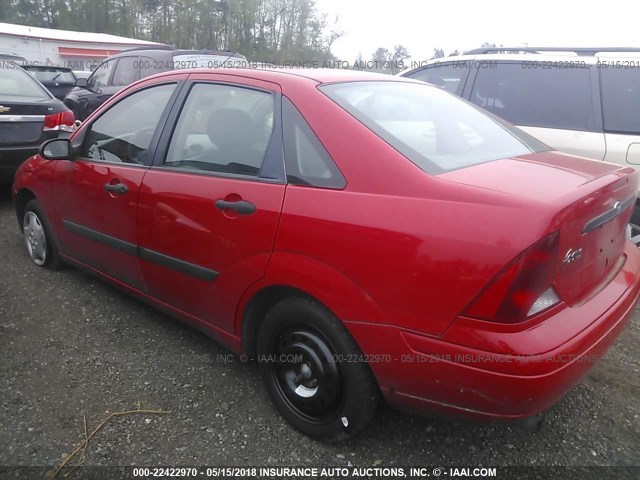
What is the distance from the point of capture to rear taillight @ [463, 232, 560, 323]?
4.95 feet

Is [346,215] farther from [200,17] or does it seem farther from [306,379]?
[200,17]

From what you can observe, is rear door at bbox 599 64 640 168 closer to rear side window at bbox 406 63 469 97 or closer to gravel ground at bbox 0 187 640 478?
rear side window at bbox 406 63 469 97

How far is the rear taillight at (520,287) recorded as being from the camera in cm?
151

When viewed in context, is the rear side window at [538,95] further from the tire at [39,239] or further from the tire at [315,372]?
the tire at [39,239]

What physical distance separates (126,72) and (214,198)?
801 centimetres

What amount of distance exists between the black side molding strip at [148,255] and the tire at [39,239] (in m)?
0.49

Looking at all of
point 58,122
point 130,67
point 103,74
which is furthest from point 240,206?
point 103,74

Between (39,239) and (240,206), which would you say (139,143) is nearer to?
(240,206)

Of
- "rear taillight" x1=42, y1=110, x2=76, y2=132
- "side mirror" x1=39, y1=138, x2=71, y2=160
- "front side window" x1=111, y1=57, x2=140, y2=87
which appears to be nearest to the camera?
"side mirror" x1=39, y1=138, x2=71, y2=160

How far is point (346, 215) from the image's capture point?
1.80 meters

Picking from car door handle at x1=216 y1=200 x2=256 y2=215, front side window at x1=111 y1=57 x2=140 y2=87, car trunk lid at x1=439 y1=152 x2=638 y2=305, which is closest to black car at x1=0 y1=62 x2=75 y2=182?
front side window at x1=111 y1=57 x2=140 y2=87

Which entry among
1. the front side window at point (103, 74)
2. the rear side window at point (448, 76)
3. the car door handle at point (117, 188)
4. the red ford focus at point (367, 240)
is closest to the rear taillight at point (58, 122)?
the red ford focus at point (367, 240)

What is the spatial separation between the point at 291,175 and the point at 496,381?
1.09 meters

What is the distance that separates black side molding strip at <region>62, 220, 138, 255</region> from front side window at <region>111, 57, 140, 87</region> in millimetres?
6459
